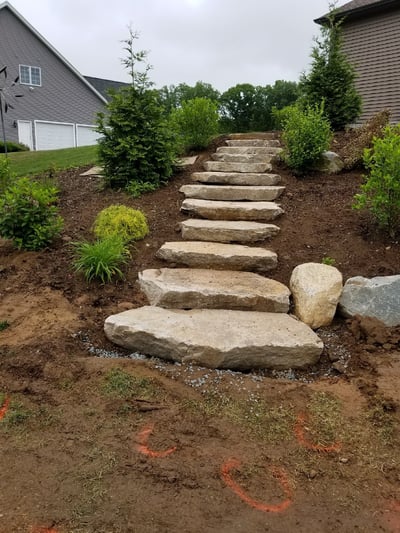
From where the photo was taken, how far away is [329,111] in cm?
727

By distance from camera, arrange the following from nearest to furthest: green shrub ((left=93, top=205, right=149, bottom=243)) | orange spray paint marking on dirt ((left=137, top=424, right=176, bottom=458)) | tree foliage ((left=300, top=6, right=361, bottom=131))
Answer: orange spray paint marking on dirt ((left=137, top=424, right=176, bottom=458))
green shrub ((left=93, top=205, right=149, bottom=243))
tree foliage ((left=300, top=6, right=361, bottom=131))

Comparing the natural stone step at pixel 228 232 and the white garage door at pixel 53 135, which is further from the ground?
the white garage door at pixel 53 135

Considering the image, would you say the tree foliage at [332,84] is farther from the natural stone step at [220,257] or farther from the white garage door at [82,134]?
the white garage door at [82,134]

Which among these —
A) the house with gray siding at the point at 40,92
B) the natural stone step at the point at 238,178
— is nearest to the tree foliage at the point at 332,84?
the natural stone step at the point at 238,178

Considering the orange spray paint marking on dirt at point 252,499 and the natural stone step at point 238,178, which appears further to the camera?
the natural stone step at point 238,178

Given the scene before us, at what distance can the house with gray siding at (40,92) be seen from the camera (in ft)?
66.9

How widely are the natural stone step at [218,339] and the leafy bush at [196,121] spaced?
3856 mm

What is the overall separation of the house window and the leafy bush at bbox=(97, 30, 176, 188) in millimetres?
A: 18301

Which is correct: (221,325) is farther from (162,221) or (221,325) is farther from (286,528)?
(162,221)

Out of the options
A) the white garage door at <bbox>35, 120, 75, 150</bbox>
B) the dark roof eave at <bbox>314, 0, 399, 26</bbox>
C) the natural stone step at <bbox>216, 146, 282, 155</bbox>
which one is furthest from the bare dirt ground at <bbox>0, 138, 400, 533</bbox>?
the white garage door at <bbox>35, 120, 75, 150</bbox>

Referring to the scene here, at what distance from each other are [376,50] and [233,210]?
9364 mm

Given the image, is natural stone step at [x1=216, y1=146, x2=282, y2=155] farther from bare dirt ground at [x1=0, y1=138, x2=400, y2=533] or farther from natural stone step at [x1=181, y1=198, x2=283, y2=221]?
bare dirt ground at [x1=0, y1=138, x2=400, y2=533]

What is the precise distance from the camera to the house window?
20.9m

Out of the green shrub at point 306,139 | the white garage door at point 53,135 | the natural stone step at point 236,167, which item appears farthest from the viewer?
the white garage door at point 53,135
